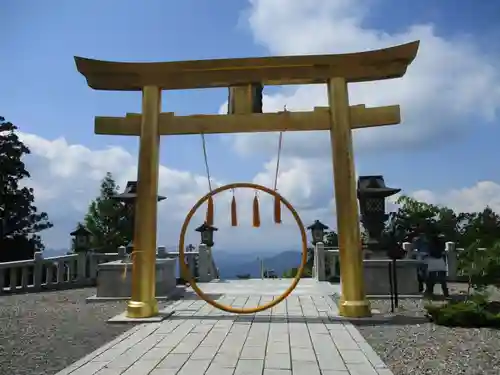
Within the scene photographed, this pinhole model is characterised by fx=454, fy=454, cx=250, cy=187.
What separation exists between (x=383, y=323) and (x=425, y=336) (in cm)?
85

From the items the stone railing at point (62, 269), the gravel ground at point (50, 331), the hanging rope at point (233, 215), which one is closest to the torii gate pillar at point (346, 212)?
the hanging rope at point (233, 215)

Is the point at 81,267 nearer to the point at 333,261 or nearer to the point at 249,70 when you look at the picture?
the point at 333,261

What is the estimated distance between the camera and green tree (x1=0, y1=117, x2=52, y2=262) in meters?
16.9

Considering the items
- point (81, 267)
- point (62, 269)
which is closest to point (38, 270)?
point (62, 269)

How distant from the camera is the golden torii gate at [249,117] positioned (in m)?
6.41

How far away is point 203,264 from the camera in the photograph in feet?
41.8

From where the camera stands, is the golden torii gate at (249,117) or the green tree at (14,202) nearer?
the golden torii gate at (249,117)

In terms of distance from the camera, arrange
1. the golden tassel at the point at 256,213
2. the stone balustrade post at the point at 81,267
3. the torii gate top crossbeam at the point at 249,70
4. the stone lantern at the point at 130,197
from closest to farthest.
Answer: the golden tassel at the point at 256,213
the torii gate top crossbeam at the point at 249,70
the stone lantern at the point at 130,197
the stone balustrade post at the point at 81,267

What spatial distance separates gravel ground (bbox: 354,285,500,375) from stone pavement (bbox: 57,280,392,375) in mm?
190

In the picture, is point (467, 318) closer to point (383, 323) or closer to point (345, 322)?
point (383, 323)

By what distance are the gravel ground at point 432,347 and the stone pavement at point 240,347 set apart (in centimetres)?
19

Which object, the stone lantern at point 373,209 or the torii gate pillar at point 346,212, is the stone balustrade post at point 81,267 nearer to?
the stone lantern at point 373,209

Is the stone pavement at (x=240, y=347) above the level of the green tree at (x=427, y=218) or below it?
below

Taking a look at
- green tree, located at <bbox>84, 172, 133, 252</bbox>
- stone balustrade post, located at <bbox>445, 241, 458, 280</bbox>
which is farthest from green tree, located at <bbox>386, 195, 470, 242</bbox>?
green tree, located at <bbox>84, 172, 133, 252</bbox>
